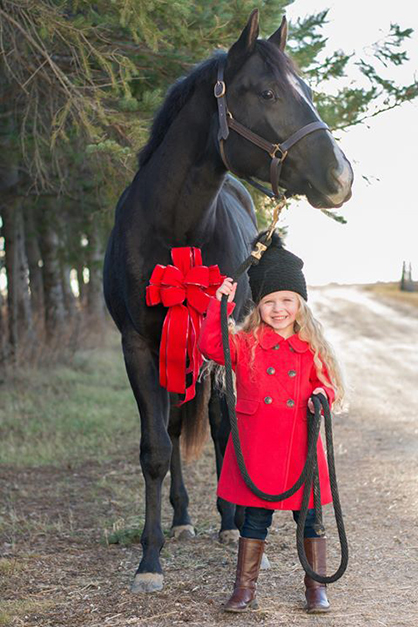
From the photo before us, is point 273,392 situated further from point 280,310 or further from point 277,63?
point 277,63

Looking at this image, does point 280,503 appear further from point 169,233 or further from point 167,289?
point 169,233

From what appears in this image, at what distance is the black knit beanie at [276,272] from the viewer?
11.9 feet

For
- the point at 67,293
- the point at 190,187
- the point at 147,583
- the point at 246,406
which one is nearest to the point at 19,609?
the point at 147,583

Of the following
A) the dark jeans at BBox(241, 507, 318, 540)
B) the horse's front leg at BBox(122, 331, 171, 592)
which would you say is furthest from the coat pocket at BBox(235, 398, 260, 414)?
the horse's front leg at BBox(122, 331, 171, 592)

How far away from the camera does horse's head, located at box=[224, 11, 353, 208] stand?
340cm

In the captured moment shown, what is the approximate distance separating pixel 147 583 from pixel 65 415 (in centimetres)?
555

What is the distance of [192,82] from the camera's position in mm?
4047

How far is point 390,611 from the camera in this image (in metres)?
3.48

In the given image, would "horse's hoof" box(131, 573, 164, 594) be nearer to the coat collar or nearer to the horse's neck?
the coat collar

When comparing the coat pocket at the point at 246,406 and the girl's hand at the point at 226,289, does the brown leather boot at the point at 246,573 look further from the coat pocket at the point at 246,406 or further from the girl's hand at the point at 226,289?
the girl's hand at the point at 226,289

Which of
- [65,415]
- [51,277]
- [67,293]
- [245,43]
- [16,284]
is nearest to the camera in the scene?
[245,43]

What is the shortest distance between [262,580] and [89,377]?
8.42m

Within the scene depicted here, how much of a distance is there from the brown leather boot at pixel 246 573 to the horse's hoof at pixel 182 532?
1392 millimetres

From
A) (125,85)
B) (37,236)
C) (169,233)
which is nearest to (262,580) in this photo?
(169,233)
